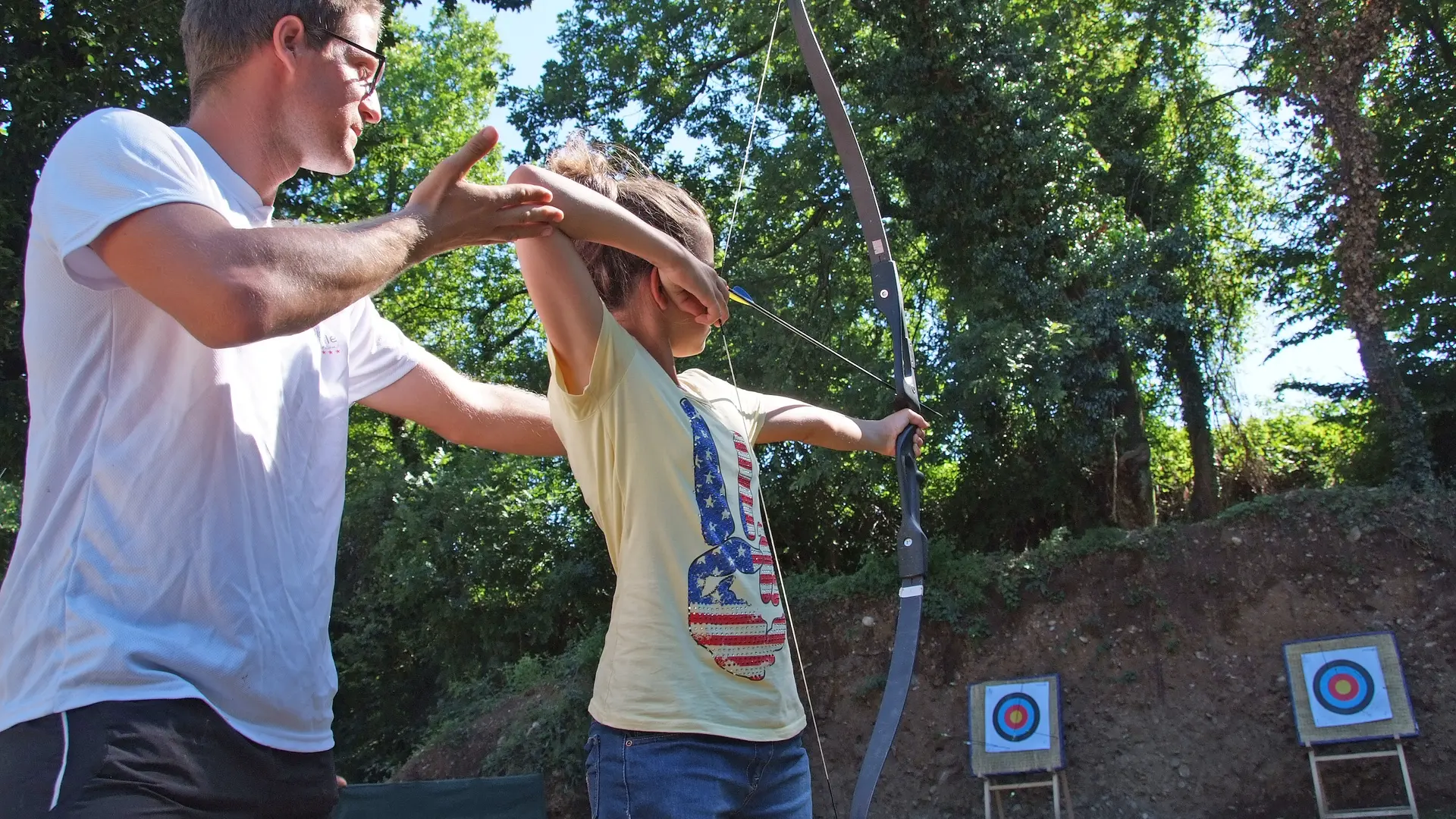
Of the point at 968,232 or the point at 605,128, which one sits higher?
the point at 605,128

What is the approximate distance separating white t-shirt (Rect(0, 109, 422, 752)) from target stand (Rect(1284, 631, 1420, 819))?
6.84m

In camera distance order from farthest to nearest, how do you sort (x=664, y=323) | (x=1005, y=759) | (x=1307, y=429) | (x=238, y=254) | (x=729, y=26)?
(x=729, y=26)
(x=1307, y=429)
(x=1005, y=759)
(x=664, y=323)
(x=238, y=254)

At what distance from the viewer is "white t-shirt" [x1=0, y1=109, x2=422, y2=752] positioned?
40.5 inches

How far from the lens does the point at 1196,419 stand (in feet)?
34.1

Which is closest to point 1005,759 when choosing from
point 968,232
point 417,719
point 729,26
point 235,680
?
point 968,232

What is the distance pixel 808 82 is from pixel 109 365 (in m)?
10.6

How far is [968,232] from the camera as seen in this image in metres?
9.94

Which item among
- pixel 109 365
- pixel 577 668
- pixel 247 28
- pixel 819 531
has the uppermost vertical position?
pixel 819 531

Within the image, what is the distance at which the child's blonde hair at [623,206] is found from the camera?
1.90m

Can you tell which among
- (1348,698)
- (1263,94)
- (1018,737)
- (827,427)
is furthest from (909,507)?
(1263,94)

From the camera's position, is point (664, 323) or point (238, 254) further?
point (664, 323)

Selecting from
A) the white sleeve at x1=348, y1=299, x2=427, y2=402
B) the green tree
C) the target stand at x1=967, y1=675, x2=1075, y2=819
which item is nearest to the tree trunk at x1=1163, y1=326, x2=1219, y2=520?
the green tree

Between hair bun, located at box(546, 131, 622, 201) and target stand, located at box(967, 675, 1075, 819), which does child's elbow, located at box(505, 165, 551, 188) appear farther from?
target stand, located at box(967, 675, 1075, 819)

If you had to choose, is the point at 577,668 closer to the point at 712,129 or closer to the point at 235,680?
the point at 712,129
